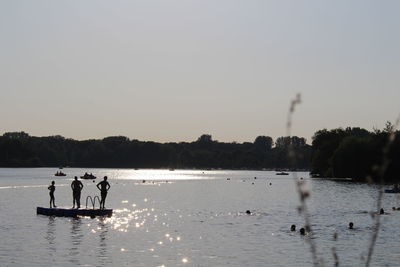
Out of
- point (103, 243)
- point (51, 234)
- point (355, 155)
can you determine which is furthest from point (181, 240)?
Result: point (355, 155)

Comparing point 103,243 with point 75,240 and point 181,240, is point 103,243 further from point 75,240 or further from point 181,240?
point 181,240

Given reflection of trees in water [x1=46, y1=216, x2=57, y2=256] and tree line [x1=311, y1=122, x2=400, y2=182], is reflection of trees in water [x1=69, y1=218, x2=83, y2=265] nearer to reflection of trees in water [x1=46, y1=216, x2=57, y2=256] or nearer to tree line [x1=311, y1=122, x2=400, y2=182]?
reflection of trees in water [x1=46, y1=216, x2=57, y2=256]

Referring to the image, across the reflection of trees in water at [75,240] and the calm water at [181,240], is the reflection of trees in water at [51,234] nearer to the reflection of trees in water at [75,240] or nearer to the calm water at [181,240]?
the calm water at [181,240]

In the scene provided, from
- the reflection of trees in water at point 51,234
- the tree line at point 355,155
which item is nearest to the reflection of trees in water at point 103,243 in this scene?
the reflection of trees in water at point 51,234

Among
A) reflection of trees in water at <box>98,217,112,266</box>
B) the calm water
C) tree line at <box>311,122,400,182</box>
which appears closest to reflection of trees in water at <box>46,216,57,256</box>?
the calm water

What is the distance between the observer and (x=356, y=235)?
4491 centimetres

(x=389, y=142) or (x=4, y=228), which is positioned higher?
(x=389, y=142)

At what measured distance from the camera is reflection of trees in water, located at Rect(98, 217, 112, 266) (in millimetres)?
31383

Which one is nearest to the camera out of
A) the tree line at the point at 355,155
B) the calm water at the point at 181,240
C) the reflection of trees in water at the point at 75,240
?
the reflection of trees in water at the point at 75,240

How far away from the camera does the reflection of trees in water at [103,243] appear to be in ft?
103

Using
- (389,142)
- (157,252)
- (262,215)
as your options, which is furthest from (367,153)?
(389,142)

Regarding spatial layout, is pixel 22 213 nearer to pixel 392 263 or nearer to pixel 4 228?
pixel 4 228

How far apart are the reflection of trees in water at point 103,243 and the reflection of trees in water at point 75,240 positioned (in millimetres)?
1079

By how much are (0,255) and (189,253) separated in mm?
8845
